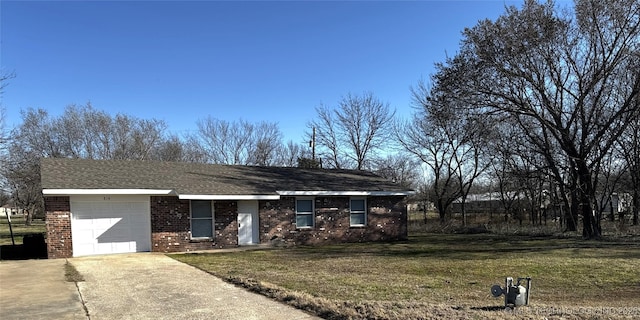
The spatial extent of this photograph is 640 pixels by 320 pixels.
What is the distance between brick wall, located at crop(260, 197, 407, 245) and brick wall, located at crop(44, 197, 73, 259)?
6812 mm

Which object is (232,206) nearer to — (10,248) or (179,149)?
(10,248)

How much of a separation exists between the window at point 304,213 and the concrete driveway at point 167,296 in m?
7.97

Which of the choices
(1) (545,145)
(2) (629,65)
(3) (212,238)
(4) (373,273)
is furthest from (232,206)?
(2) (629,65)

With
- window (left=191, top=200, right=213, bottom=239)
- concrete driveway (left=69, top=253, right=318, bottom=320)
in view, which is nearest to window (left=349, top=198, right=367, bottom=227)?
window (left=191, top=200, right=213, bottom=239)

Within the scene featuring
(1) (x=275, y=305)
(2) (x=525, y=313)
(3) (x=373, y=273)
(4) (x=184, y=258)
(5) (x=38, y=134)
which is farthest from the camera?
(5) (x=38, y=134)

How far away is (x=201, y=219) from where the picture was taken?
17.1m

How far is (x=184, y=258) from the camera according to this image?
1405cm

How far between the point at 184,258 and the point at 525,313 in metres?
10.6

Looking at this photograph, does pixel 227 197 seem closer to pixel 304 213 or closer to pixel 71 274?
pixel 304 213

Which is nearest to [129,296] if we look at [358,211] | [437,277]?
[437,277]

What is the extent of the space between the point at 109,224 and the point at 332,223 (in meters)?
8.91

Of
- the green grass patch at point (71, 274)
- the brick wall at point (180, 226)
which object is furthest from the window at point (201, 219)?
the green grass patch at point (71, 274)

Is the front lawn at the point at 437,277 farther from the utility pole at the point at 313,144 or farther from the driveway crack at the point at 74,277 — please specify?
the utility pole at the point at 313,144

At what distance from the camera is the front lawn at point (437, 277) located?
6.43 metres
